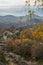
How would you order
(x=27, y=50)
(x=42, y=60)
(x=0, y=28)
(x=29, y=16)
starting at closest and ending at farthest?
(x=29, y=16), (x=42, y=60), (x=27, y=50), (x=0, y=28)

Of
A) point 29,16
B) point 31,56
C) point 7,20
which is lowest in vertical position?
point 7,20

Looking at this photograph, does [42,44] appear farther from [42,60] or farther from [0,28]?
[0,28]

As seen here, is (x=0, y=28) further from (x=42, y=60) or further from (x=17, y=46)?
(x=42, y=60)

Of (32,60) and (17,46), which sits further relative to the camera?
(17,46)

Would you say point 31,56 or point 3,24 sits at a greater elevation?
point 31,56

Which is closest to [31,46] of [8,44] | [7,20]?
[8,44]

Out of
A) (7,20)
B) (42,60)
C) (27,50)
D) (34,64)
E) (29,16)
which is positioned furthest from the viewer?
(7,20)

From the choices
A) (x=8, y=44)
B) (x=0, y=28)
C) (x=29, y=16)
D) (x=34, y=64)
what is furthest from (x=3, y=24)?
(x=29, y=16)

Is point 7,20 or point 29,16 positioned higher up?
point 29,16

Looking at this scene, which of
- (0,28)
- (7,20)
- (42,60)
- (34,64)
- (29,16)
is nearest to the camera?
(29,16)
